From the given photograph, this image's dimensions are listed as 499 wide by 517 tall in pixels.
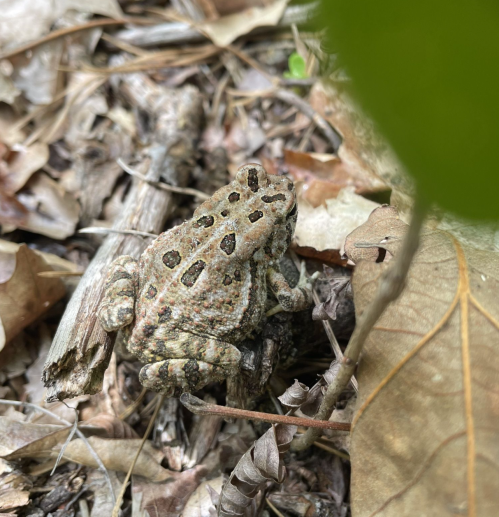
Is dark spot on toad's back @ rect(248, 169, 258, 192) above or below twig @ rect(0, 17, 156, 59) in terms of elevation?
below

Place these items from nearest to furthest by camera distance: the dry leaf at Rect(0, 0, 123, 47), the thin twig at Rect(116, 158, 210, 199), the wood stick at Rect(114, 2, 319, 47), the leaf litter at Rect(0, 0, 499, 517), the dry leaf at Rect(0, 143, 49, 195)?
the leaf litter at Rect(0, 0, 499, 517)
the thin twig at Rect(116, 158, 210, 199)
the dry leaf at Rect(0, 143, 49, 195)
the dry leaf at Rect(0, 0, 123, 47)
the wood stick at Rect(114, 2, 319, 47)

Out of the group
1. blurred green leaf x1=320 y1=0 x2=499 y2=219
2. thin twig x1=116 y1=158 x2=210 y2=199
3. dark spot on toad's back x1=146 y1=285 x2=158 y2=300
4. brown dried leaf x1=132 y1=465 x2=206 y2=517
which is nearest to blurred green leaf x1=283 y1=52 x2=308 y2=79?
thin twig x1=116 y1=158 x2=210 y2=199

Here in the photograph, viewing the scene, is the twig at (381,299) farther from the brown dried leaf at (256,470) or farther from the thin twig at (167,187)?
the thin twig at (167,187)

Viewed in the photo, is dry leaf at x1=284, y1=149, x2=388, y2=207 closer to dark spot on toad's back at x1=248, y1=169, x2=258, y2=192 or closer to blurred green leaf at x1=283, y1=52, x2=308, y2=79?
dark spot on toad's back at x1=248, y1=169, x2=258, y2=192

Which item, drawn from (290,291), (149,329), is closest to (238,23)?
(290,291)

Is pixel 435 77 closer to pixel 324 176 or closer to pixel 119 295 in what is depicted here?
pixel 119 295
